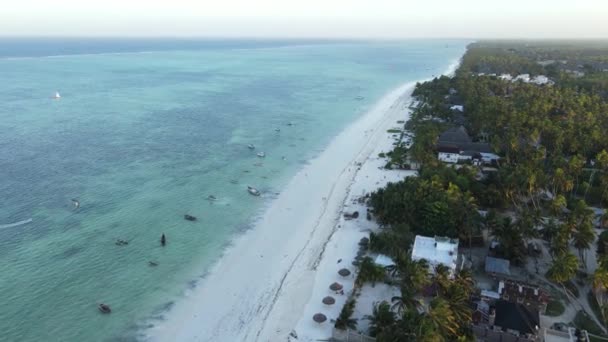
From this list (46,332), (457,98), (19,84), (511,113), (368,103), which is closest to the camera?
(46,332)

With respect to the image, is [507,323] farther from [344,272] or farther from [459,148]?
[459,148]

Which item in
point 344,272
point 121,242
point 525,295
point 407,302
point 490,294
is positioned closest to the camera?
point 407,302

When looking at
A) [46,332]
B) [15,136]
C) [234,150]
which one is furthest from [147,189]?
[15,136]

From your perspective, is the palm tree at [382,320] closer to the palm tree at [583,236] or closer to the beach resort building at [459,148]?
the palm tree at [583,236]

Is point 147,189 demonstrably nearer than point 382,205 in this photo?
No

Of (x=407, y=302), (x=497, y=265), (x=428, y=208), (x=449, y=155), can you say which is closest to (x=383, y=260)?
(x=428, y=208)

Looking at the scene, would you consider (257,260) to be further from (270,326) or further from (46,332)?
(46,332)
